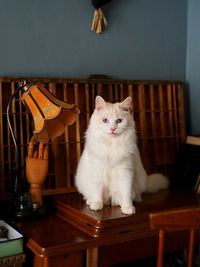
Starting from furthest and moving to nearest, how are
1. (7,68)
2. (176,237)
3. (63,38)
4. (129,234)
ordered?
(63,38), (7,68), (176,237), (129,234)

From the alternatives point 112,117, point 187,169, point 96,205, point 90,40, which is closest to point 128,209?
point 96,205

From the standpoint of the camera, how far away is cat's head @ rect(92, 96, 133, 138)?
176 centimetres

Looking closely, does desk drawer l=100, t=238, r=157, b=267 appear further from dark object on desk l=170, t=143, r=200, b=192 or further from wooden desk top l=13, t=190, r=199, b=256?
dark object on desk l=170, t=143, r=200, b=192

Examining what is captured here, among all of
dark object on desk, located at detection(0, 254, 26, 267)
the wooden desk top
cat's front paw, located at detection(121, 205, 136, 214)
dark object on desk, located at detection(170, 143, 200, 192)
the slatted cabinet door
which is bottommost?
dark object on desk, located at detection(0, 254, 26, 267)

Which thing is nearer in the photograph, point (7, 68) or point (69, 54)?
point (7, 68)

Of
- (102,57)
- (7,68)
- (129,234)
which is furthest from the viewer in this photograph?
(102,57)

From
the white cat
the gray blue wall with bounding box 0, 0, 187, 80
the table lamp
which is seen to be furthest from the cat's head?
the gray blue wall with bounding box 0, 0, 187, 80

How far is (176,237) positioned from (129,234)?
0.29m

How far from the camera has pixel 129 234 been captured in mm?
1633

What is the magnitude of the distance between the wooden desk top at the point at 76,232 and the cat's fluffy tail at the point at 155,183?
16 cm

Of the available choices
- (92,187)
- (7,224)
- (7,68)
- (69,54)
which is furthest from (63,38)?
(7,224)

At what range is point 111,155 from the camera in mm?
1783

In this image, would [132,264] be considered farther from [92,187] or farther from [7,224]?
[7,224]

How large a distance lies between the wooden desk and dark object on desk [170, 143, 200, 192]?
388 mm
